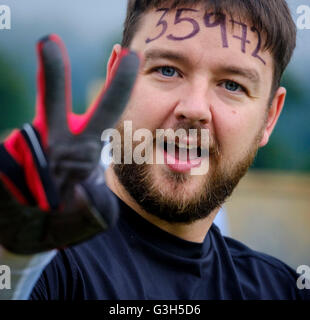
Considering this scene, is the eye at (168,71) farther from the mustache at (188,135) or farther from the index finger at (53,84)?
the index finger at (53,84)

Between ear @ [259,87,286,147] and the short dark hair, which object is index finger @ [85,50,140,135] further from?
ear @ [259,87,286,147]

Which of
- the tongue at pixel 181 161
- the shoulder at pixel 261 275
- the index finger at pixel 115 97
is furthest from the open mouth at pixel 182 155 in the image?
the index finger at pixel 115 97

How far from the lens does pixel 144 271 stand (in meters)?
1.29

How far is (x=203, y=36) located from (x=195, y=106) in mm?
213

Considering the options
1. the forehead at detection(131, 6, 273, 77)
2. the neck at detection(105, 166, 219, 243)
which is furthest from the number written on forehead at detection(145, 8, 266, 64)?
the neck at detection(105, 166, 219, 243)

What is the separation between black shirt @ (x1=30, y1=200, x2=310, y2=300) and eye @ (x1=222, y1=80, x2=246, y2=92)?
0.41m

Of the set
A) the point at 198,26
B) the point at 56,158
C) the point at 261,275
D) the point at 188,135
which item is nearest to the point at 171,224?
the point at 188,135

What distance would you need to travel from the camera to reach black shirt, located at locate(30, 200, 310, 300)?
1.15 meters

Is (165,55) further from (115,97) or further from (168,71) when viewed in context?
(115,97)

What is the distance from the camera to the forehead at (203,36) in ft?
4.36

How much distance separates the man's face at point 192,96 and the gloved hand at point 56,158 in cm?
45

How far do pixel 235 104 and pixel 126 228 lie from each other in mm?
432
